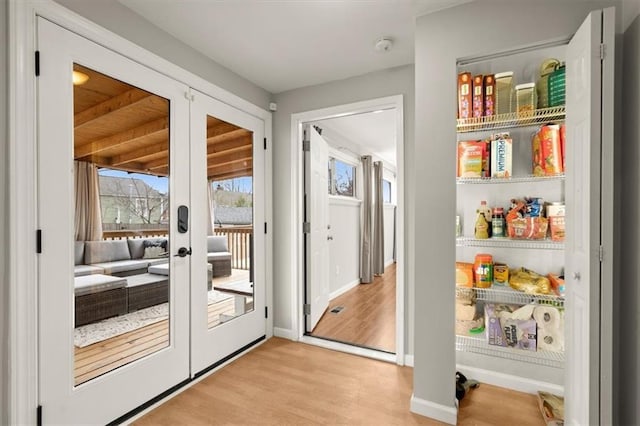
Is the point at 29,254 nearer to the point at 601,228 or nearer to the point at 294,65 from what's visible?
the point at 294,65

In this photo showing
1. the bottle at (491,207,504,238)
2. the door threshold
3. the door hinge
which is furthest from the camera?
the door threshold

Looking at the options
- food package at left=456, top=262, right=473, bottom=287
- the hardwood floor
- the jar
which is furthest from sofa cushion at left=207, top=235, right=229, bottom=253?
the jar

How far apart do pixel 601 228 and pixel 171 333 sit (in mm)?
2527

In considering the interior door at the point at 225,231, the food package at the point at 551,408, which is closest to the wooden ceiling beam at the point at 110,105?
the interior door at the point at 225,231

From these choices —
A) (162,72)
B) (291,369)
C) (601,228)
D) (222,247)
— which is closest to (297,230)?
(222,247)

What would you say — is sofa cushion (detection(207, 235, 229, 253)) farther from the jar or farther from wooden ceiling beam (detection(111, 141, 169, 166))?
the jar

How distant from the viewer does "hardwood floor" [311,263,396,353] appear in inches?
119

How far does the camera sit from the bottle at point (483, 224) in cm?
214

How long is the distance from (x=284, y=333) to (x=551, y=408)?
2179 mm

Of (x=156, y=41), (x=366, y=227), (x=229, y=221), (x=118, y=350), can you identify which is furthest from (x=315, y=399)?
(x=366, y=227)

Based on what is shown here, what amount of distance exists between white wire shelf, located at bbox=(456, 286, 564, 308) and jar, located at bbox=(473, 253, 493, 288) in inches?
1.7

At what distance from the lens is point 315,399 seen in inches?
81.3

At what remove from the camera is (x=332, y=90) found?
9.44 feet

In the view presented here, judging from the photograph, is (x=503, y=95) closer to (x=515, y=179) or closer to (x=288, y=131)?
(x=515, y=179)
